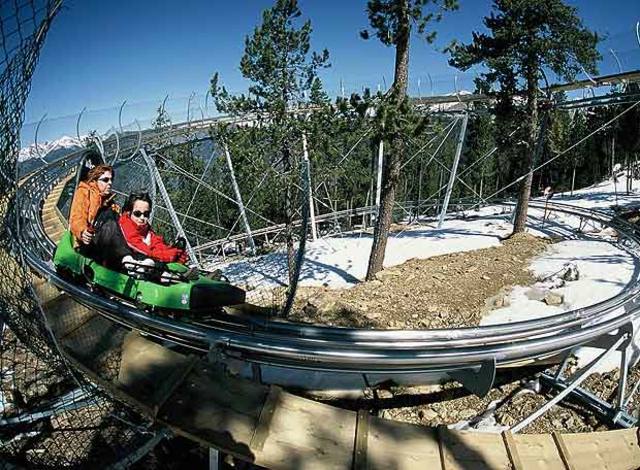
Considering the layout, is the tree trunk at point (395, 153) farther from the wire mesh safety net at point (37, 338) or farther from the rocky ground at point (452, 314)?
the wire mesh safety net at point (37, 338)

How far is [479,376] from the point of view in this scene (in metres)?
3.03

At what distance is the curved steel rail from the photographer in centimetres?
Answer: 272

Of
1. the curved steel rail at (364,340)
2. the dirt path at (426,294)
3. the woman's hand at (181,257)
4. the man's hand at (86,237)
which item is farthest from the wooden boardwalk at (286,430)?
the dirt path at (426,294)

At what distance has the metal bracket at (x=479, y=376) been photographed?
2934 millimetres

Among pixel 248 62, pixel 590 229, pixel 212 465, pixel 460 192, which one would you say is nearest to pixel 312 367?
pixel 212 465

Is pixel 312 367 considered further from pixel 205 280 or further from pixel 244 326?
pixel 205 280

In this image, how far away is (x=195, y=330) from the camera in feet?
9.09

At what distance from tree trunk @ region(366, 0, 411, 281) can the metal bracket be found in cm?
561

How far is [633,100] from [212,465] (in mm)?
11868

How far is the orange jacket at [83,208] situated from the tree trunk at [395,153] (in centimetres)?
540

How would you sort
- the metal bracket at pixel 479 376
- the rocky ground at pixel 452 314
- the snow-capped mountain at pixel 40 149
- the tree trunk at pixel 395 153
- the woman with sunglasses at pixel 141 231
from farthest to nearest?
1. the tree trunk at pixel 395 153
2. the rocky ground at pixel 452 314
3. the woman with sunglasses at pixel 141 231
4. the snow-capped mountain at pixel 40 149
5. the metal bracket at pixel 479 376

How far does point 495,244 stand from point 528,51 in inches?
202

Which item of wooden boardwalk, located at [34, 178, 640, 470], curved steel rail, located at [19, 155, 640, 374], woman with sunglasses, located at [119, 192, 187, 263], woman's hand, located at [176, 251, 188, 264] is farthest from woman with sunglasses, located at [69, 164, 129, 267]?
wooden boardwalk, located at [34, 178, 640, 470]

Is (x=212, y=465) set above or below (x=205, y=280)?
below
